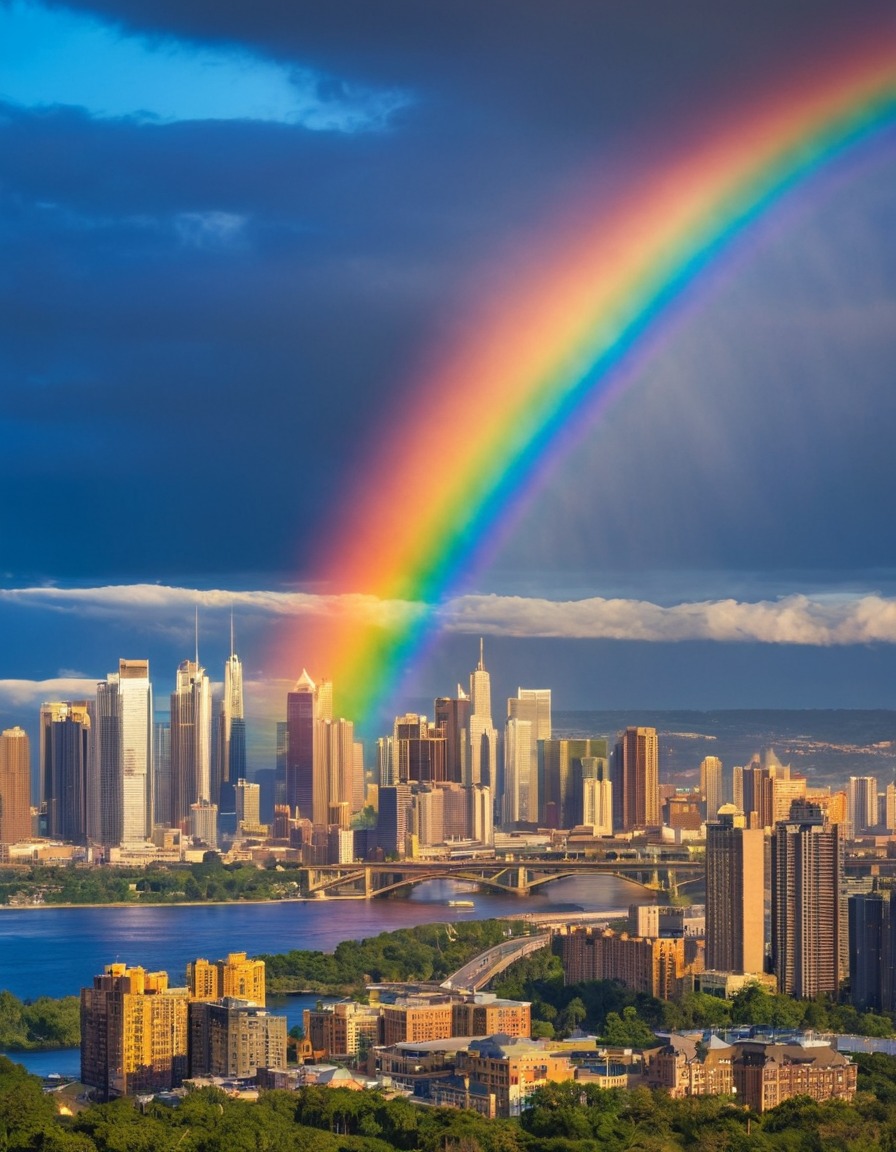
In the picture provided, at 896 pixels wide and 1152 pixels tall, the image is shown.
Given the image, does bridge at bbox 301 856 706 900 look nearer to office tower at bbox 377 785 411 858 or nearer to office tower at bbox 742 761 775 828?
office tower at bbox 742 761 775 828

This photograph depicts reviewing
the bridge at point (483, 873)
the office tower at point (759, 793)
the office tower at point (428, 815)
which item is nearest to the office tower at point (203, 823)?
the office tower at point (428, 815)

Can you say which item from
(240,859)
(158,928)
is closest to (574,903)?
(158,928)

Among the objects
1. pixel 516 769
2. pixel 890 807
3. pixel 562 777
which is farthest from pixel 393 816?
pixel 890 807

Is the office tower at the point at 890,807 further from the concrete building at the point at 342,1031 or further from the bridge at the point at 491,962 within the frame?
the concrete building at the point at 342,1031

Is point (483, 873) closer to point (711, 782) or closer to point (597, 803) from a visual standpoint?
point (597, 803)

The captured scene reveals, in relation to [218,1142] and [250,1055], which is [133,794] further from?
[218,1142]
